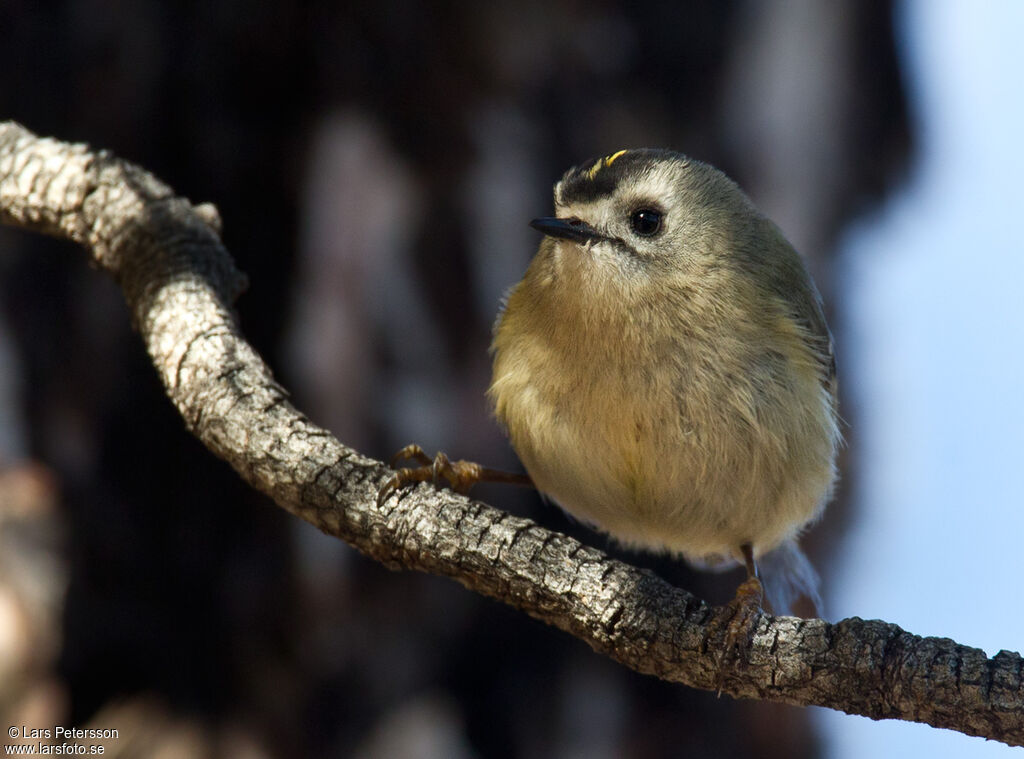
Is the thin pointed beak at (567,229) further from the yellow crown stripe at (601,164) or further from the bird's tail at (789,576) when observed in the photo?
the bird's tail at (789,576)

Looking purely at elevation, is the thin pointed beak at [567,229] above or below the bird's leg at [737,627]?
above

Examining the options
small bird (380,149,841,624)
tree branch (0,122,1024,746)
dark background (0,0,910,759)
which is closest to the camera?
tree branch (0,122,1024,746)

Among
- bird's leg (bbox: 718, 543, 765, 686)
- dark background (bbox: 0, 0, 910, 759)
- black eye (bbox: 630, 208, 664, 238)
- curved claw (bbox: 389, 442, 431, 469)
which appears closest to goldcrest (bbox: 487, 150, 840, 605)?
black eye (bbox: 630, 208, 664, 238)

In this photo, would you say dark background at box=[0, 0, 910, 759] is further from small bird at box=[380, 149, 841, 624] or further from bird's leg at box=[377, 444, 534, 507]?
small bird at box=[380, 149, 841, 624]

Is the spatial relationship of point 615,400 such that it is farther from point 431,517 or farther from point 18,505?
point 18,505

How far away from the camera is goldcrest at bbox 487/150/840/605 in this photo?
4.20 feet

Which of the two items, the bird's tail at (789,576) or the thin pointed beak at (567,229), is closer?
the thin pointed beak at (567,229)

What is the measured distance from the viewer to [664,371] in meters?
1.27

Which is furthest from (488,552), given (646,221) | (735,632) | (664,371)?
(646,221)

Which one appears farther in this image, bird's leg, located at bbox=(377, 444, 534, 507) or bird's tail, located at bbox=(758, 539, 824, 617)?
bird's tail, located at bbox=(758, 539, 824, 617)

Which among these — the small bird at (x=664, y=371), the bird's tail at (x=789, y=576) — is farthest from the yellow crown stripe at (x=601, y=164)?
the bird's tail at (x=789, y=576)

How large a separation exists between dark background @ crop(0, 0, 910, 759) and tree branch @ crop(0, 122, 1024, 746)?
0.56m

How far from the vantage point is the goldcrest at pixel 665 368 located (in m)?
1.28

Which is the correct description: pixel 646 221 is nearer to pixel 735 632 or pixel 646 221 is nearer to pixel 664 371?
pixel 664 371
